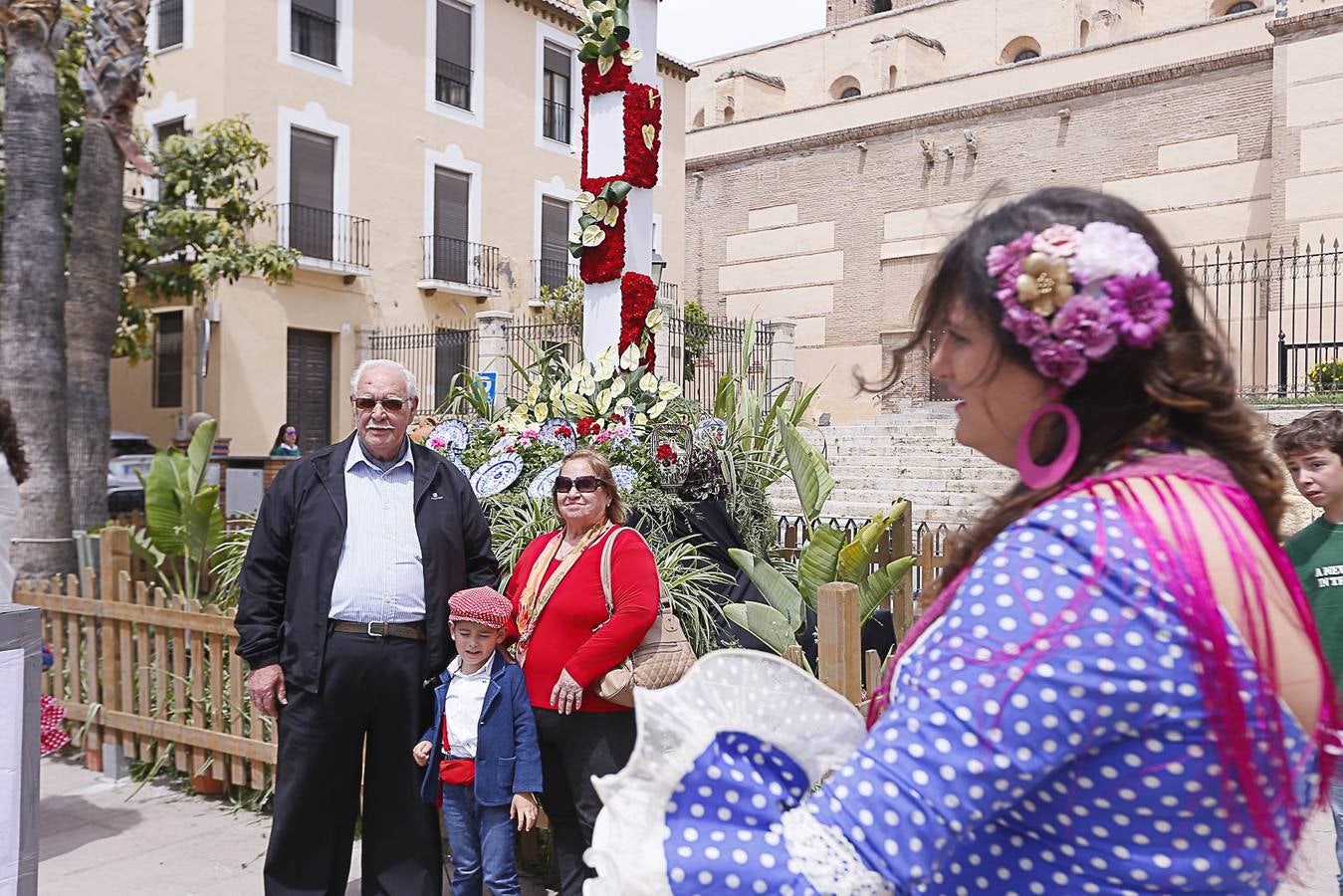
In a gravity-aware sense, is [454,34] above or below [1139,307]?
above

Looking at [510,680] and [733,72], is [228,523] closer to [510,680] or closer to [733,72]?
[510,680]

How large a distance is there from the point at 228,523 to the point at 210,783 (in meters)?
2.85

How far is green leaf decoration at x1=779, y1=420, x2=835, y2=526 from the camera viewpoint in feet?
18.7

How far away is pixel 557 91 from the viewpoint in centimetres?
2358

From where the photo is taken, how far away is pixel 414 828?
3.92 meters

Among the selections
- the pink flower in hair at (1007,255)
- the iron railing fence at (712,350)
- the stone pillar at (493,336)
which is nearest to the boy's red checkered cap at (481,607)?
the pink flower in hair at (1007,255)

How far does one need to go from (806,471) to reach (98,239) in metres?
5.68

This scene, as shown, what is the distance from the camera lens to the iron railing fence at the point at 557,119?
23.4 m

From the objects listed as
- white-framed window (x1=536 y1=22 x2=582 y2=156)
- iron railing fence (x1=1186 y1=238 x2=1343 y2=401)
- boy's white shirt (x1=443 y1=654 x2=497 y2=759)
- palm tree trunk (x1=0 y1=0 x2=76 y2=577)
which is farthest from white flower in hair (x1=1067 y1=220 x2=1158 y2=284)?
white-framed window (x1=536 y1=22 x2=582 y2=156)

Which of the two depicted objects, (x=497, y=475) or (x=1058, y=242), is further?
(x=497, y=475)

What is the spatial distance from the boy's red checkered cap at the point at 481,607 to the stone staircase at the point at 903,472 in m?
8.83

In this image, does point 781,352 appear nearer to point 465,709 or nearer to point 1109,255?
point 465,709

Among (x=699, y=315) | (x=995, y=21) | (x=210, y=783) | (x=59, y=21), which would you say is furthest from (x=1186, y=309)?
(x=995, y=21)

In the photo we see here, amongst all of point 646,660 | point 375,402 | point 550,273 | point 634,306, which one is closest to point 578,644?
point 646,660
